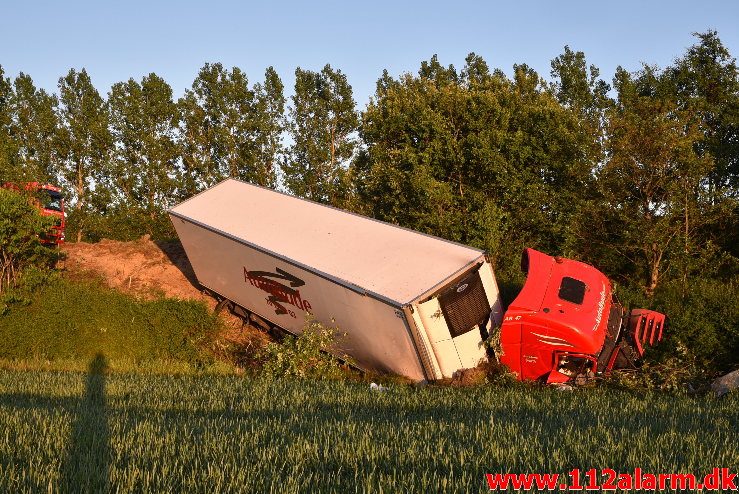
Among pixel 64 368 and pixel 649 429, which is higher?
pixel 649 429

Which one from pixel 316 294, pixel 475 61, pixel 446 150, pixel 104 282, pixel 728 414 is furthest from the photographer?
pixel 475 61

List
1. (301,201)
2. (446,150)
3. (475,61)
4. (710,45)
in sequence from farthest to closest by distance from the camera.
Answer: (475,61) < (710,45) < (446,150) < (301,201)

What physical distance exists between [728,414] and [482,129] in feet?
55.4

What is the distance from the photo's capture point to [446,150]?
2470cm

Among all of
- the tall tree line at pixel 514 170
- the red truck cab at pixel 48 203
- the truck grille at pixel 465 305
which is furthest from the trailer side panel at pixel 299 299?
the tall tree line at pixel 514 170

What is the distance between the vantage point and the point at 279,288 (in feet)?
49.2

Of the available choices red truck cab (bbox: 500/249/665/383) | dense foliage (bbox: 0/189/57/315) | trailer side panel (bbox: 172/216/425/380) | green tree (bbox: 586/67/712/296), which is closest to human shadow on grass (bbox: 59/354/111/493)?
trailer side panel (bbox: 172/216/425/380)

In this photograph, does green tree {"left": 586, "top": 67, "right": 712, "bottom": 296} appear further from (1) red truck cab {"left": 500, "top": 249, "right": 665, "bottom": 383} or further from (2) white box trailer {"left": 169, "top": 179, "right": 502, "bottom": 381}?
(2) white box trailer {"left": 169, "top": 179, "right": 502, "bottom": 381}

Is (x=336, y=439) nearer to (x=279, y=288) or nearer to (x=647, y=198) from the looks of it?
(x=279, y=288)

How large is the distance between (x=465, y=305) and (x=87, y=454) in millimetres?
8092

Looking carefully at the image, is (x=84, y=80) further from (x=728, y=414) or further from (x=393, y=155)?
(x=728, y=414)

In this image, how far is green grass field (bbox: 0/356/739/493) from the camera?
5211 millimetres

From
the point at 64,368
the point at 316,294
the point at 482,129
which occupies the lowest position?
the point at 64,368

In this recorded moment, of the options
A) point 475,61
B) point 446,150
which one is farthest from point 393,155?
point 475,61
